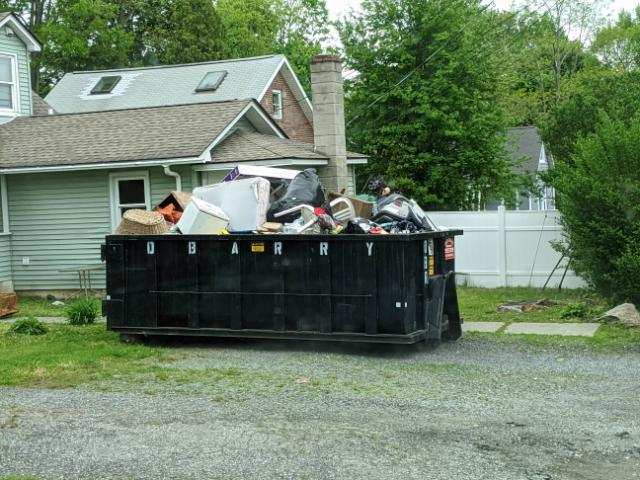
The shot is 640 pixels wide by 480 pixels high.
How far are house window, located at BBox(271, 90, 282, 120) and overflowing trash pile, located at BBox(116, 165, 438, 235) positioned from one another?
1791 cm

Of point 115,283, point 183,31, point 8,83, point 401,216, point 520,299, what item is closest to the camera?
point 401,216

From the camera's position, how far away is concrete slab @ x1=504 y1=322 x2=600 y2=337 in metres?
12.3

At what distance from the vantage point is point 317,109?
19.6m

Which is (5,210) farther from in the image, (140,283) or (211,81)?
(211,81)

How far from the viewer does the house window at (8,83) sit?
20922 mm

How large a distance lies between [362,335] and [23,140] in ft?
39.1

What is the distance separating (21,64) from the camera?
21375mm

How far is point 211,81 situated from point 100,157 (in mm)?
12894

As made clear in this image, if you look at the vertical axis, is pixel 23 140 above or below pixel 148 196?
above

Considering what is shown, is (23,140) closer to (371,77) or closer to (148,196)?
(148,196)

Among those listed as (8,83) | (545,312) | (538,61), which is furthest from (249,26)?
(545,312)

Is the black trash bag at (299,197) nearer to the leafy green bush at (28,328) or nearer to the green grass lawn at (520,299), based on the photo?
the green grass lawn at (520,299)

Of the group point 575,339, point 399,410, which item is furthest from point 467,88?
point 399,410

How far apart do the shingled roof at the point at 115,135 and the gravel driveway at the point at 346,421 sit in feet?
25.9
